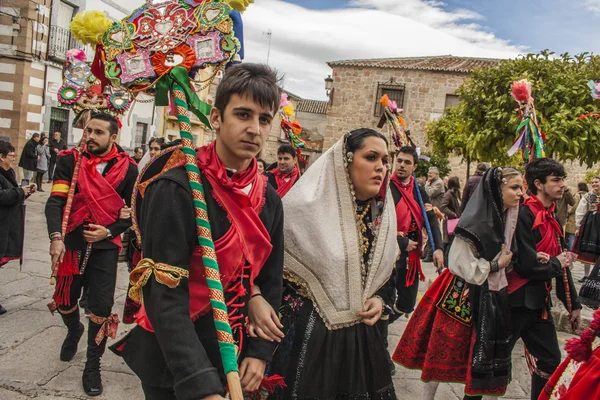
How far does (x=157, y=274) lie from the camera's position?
1.62 m

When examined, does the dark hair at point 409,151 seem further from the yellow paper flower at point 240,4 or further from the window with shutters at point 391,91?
the window with shutters at point 391,91

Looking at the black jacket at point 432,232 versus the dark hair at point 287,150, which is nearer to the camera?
the black jacket at point 432,232

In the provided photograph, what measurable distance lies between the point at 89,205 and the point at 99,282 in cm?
62

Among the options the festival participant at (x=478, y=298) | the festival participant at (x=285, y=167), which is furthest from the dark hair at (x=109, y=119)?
the festival participant at (x=478, y=298)

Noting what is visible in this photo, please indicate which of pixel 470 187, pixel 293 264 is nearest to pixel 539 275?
pixel 293 264

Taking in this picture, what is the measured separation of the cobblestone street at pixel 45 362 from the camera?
3678mm

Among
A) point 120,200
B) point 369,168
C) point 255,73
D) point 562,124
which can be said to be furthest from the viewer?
point 562,124

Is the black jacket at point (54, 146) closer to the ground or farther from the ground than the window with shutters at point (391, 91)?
closer to the ground

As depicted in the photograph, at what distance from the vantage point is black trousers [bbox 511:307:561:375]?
11.9 ft

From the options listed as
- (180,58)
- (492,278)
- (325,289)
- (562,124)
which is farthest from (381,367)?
(562,124)

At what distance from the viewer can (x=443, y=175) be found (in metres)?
22.2

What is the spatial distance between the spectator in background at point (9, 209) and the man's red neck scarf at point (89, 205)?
134 centimetres

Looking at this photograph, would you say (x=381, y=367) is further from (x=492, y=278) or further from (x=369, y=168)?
(x=492, y=278)

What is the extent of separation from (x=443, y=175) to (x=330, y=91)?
9549mm
